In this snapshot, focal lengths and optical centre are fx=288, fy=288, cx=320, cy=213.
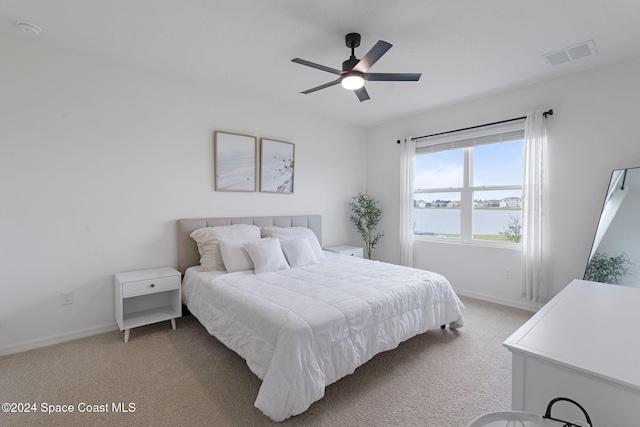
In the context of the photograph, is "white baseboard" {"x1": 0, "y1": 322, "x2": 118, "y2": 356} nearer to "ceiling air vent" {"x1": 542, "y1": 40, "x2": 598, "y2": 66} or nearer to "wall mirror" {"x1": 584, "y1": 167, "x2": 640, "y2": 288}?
"wall mirror" {"x1": 584, "y1": 167, "x2": 640, "y2": 288}

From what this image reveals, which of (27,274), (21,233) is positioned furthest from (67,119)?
(27,274)

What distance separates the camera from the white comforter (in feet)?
5.57

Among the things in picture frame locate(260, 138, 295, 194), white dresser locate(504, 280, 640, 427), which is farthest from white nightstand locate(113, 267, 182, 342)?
white dresser locate(504, 280, 640, 427)

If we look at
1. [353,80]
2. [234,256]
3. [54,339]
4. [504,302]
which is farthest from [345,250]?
[54,339]

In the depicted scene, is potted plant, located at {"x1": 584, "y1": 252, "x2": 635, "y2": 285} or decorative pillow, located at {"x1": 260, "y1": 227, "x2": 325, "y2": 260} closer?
potted plant, located at {"x1": 584, "y1": 252, "x2": 635, "y2": 285}

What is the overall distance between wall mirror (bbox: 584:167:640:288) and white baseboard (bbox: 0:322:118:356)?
193 inches

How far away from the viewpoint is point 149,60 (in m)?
2.85

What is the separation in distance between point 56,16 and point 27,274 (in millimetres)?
2153

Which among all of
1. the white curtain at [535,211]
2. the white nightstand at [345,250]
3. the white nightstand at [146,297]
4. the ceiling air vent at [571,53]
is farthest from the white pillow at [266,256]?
the ceiling air vent at [571,53]

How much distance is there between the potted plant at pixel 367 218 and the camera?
4938mm

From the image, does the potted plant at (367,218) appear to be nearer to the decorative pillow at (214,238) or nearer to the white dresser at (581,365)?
the decorative pillow at (214,238)

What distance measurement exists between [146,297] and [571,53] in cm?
491

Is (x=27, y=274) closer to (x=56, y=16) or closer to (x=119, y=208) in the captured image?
(x=119, y=208)

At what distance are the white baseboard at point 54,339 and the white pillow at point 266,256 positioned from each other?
158 cm
